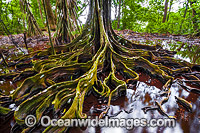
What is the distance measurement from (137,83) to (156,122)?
1.11 metres

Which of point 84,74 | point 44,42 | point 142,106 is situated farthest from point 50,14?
point 142,106

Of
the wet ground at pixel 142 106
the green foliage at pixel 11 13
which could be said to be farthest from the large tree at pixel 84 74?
the green foliage at pixel 11 13

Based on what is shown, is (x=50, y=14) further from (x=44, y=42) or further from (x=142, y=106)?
(x=142, y=106)

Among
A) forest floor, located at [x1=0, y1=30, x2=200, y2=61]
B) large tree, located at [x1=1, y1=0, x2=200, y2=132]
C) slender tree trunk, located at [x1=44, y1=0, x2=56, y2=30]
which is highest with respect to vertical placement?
slender tree trunk, located at [x1=44, y1=0, x2=56, y2=30]

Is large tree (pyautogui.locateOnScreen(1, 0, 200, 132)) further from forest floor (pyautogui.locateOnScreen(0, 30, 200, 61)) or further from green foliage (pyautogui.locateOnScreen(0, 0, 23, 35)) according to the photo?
green foliage (pyautogui.locateOnScreen(0, 0, 23, 35))

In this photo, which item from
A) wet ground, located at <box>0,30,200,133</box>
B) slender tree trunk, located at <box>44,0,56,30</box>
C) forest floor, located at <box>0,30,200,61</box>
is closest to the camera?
wet ground, located at <box>0,30,200,133</box>

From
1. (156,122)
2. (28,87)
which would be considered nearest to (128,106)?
(156,122)

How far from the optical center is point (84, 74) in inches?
Result: 97.6

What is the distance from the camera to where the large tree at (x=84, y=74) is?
5.85 ft

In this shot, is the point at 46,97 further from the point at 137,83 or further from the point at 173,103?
the point at 173,103

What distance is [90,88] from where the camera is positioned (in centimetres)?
233

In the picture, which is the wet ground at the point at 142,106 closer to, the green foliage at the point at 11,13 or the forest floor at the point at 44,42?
the forest floor at the point at 44,42

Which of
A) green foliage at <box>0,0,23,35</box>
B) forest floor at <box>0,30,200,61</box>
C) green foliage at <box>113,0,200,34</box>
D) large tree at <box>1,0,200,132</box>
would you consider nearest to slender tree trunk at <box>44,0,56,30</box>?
green foliage at <box>0,0,23,35</box>

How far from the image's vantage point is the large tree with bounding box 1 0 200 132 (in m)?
1.78
